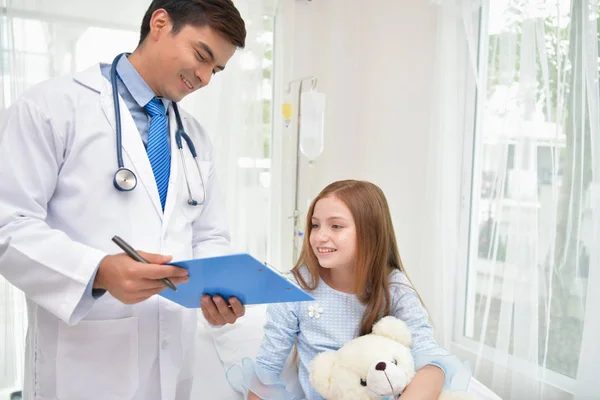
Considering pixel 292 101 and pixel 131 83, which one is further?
pixel 292 101

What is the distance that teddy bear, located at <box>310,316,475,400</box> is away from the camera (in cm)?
136

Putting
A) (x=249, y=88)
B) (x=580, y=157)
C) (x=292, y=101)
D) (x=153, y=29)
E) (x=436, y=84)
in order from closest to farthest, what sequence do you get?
(x=153, y=29) → (x=580, y=157) → (x=436, y=84) → (x=249, y=88) → (x=292, y=101)

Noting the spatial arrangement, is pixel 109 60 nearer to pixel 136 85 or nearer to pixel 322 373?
pixel 136 85

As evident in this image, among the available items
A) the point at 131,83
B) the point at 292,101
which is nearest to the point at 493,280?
the point at 292,101

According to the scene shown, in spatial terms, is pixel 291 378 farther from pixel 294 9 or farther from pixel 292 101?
pixel 294 9

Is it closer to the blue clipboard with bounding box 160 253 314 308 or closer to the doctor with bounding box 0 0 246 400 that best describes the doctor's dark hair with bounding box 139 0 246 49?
the doctor with bounding box 0 0 246 400

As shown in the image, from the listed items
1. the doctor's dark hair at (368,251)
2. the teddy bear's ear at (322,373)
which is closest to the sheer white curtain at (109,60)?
the doctor's dark hair at (368,251)

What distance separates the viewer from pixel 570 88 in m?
2.03

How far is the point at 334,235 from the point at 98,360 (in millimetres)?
754

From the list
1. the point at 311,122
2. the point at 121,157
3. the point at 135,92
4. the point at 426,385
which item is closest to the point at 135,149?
the point at 121,157

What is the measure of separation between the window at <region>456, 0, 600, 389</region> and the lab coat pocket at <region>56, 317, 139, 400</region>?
5.42ft

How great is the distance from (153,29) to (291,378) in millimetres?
1146

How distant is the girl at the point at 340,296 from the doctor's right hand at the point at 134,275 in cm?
70

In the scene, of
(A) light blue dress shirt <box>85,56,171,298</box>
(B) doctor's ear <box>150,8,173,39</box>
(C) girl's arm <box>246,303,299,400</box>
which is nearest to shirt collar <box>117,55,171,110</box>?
(A) light blue dress shirt <box>85,56,171,298</box>
